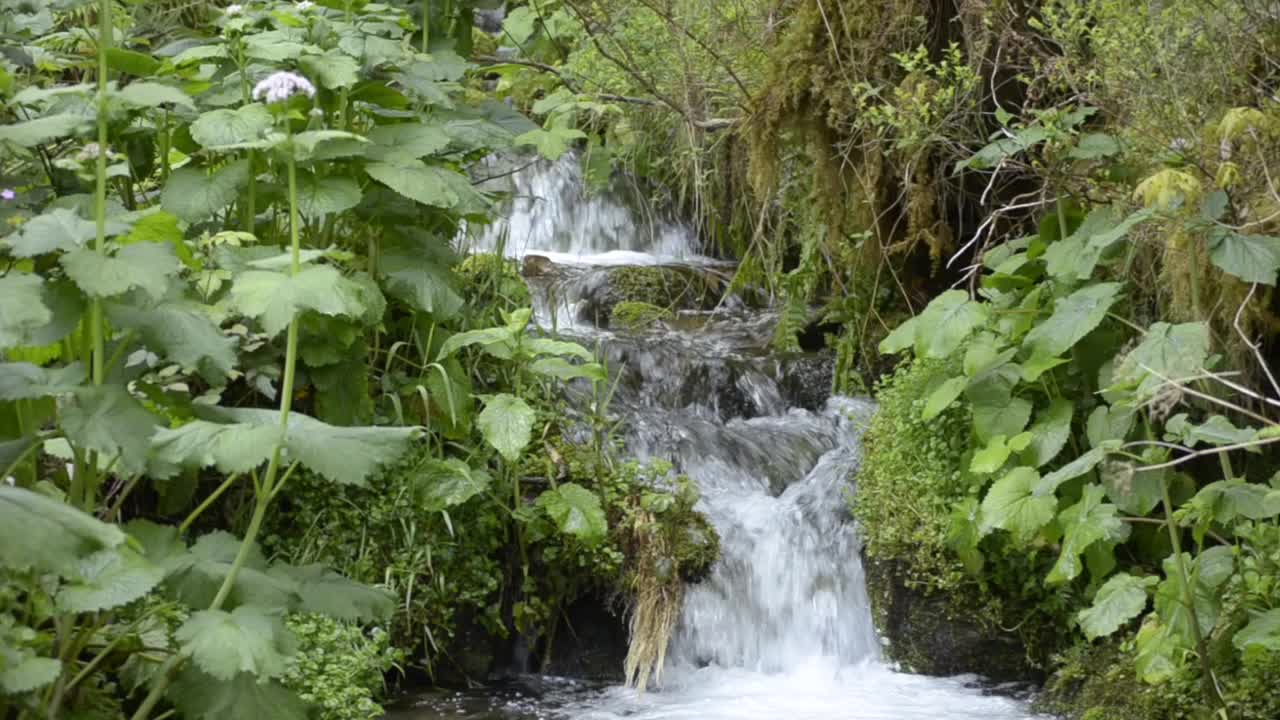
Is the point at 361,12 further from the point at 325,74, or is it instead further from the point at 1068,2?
the point at 1068,2

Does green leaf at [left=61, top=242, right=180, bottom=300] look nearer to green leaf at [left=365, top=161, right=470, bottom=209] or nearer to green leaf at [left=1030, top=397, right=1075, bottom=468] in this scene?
green leaf at [left=365, top=161, right=470, bottom=209]

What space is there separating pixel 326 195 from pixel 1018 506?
2444 mm

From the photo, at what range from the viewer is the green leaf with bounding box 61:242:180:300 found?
2.97m

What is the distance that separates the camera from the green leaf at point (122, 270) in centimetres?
297

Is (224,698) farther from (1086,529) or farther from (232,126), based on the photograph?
(1086,529)

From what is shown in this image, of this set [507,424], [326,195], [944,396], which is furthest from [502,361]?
[944,396]

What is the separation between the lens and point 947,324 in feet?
Answer: 16.4

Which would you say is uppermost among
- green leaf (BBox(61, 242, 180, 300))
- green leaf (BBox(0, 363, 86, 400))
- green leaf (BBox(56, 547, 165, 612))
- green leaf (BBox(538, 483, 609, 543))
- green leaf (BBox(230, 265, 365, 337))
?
green leaf (BBox(61, 242, 180, 300))

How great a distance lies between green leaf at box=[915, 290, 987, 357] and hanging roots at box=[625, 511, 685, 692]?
46.5 inches

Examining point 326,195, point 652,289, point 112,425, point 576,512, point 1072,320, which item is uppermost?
point 326,195

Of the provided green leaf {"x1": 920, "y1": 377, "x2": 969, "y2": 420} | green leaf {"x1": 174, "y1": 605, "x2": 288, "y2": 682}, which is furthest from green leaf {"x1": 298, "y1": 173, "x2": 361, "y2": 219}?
green leaf {"x1": 920, "y1": 377, "x2": 969, "y2": 420}

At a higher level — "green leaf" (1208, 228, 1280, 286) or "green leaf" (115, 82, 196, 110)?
"green leaf" (115, 82, 196, 110)

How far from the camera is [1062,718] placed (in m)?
4.59

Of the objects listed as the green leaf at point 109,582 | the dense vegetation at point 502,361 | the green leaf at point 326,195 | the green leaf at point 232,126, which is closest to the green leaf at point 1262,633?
the dense vegetation at point 502,361
